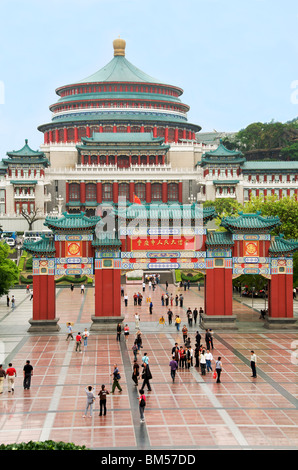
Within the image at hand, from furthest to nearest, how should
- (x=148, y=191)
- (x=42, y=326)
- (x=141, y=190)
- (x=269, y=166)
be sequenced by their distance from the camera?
(x=269, y=166) < (x=141, y=190) < (x=148, y=191) < (x=42, y=326)

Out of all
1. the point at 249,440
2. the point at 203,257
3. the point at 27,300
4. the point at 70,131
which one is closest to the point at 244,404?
the point at 249,440

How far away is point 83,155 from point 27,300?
2188 inches

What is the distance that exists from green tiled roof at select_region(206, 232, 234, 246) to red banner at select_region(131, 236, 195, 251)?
1.19 meters

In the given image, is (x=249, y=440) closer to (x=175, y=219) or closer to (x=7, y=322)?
(x=175, y=219)

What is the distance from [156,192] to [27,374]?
8350 centimetres

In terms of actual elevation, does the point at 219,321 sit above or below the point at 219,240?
below

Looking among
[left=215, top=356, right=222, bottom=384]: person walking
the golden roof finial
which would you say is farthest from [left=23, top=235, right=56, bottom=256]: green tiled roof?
the golden roof finial

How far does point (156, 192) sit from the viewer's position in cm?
10850

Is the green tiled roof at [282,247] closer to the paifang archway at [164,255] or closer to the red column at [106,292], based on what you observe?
the paifang archway at [164,255]

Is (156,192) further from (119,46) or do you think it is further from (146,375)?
Answer: (146,375)

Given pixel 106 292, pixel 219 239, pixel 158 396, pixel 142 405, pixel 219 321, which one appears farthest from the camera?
pixel 219 239

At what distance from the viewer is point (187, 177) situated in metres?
109

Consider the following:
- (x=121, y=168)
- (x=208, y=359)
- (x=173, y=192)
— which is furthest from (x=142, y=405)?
(x=121, y=168)

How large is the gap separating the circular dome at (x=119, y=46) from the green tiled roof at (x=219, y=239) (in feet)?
345
